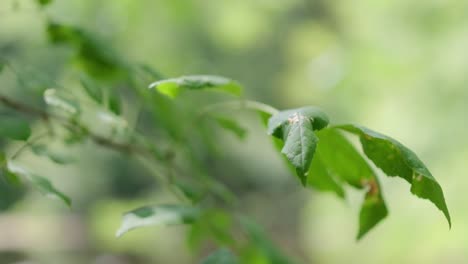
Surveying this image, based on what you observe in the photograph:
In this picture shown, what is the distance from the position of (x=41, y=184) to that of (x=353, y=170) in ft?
0.68

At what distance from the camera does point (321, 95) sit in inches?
89.8

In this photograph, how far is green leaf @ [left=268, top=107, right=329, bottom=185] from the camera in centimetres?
34

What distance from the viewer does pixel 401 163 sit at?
38 centimetres

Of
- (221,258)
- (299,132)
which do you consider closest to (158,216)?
(221,258)

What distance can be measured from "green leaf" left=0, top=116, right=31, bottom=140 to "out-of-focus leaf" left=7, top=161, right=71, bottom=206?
0.05 metres

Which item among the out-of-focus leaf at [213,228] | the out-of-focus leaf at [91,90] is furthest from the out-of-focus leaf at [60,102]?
the out-of-focus leaf at [213,228]

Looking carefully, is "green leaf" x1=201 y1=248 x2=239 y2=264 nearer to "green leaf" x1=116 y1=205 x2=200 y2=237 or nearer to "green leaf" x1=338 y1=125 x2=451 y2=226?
"green leaf" x1=116 y1=205 x2=200 y2=237

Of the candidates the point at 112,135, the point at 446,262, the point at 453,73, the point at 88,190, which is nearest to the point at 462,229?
the point at 446,262

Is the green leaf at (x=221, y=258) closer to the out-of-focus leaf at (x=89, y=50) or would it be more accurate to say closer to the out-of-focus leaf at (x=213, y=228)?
the out-of-focus leaf at (x=213, y=228)

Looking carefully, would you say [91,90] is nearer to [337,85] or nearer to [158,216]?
[158,216]

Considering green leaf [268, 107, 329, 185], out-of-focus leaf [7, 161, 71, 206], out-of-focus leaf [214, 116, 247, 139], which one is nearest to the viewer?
green leaf [268, 107, 329, 185]

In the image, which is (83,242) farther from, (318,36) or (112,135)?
(112,135)

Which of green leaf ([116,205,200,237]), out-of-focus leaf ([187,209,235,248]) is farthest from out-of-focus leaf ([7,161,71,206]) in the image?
out-of-focus leaf ([187,209,235,248])

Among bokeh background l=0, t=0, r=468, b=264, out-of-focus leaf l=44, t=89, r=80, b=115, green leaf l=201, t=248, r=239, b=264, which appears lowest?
bokeh background l=0, t=0, r=468, b=264
